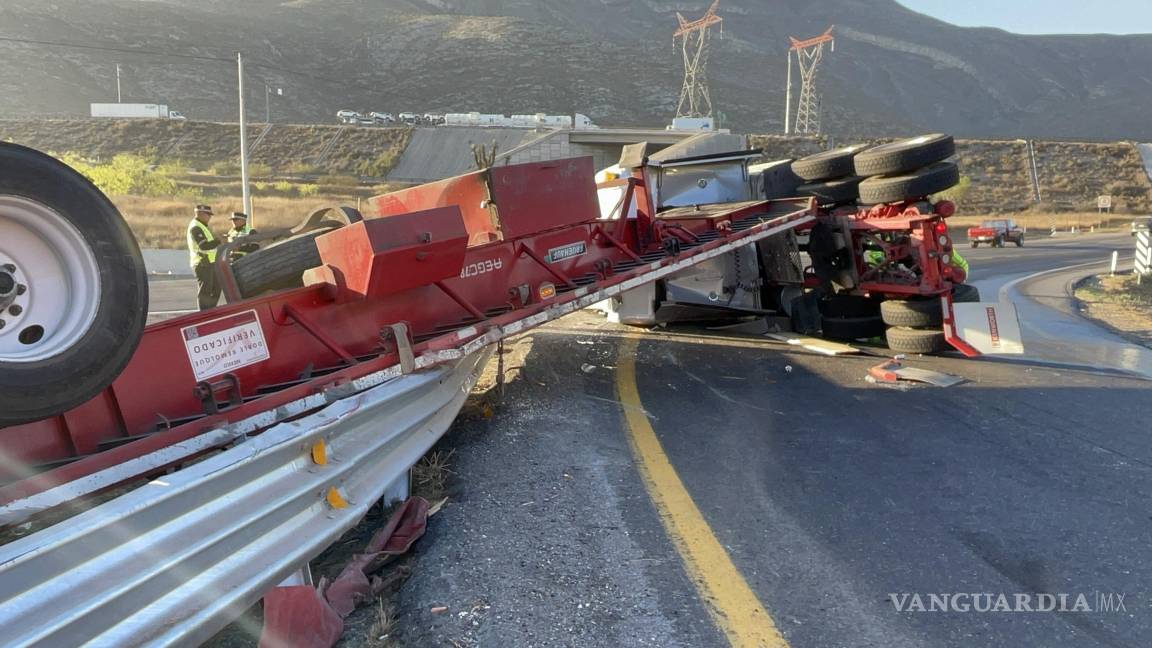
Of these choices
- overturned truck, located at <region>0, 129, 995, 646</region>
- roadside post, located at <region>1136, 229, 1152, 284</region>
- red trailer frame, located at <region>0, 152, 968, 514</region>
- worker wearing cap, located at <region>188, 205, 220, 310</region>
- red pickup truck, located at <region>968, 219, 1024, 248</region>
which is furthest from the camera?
red pickup truck, located at <region>968, 219, 1024, 248</region>

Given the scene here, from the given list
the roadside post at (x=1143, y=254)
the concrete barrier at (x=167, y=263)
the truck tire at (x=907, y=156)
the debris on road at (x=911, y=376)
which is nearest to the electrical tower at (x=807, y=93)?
the roadside post at (x=1143, y=254)

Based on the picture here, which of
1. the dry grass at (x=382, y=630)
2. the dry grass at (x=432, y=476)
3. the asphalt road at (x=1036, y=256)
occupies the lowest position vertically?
the asphalt road at (x=1036, y=256)

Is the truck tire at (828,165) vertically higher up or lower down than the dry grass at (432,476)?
higher up

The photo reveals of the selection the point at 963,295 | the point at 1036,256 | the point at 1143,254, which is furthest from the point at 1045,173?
the point at 963,295

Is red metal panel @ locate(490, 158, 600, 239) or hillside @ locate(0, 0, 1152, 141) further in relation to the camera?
hillside @ locate(0, 0, 1152, 141)

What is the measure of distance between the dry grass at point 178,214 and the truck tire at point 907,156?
58.3 ft

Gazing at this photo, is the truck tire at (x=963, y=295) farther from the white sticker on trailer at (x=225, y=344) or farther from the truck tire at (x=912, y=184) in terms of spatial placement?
the white sticker on trailer at (x=225, y=344)

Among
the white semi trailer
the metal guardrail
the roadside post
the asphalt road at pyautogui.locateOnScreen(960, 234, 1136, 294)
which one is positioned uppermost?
the white semi trailer

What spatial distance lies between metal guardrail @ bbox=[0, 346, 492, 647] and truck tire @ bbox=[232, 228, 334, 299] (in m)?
1.21

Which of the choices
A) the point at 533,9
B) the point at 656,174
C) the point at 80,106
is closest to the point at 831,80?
the point at 533,9

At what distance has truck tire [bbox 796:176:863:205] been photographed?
7805 mm

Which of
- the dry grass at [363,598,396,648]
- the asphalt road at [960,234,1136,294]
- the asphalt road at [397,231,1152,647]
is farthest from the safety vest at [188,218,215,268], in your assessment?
the asphalt road at [960,234,1136,294]

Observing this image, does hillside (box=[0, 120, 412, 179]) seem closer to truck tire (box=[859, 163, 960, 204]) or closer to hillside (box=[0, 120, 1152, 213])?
hillside (box=[0, 120, 1152, 213])

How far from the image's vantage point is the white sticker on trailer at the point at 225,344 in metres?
3.13
